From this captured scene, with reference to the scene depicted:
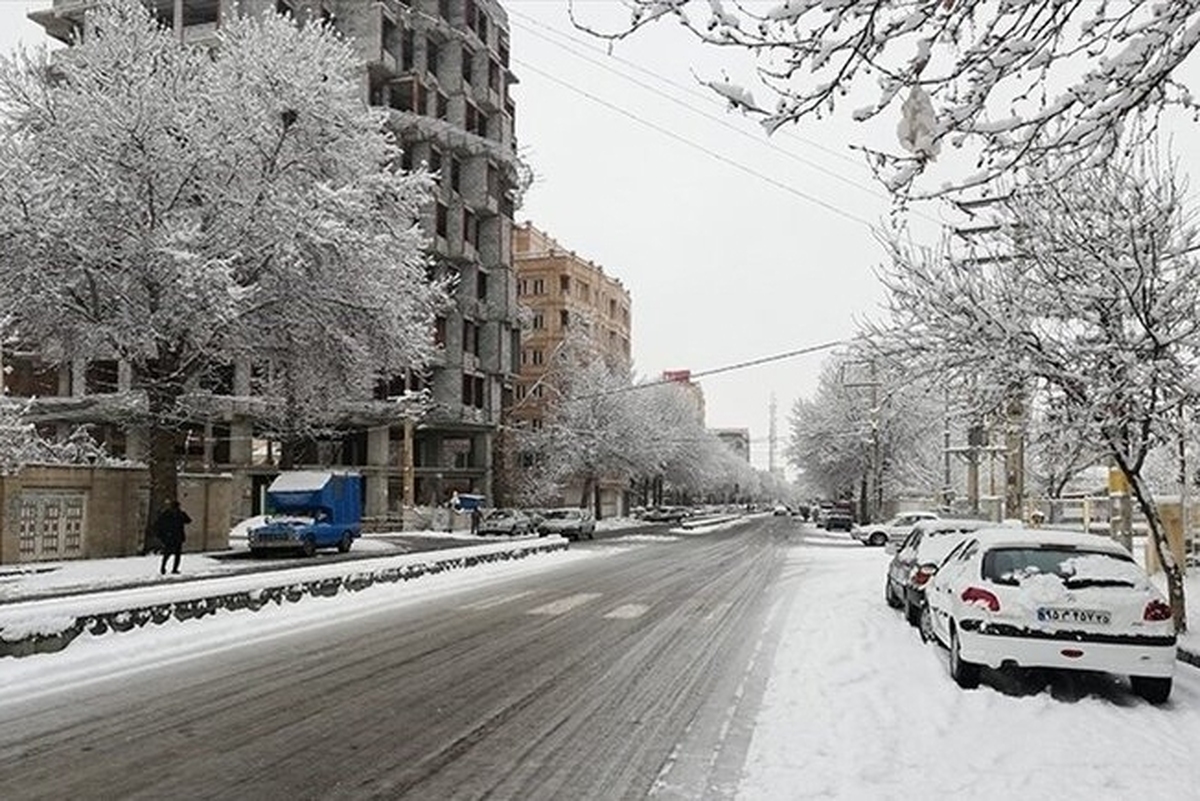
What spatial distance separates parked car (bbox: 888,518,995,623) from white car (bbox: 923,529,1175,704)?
3.31 metres

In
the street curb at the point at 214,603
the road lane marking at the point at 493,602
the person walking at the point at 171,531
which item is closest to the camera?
the street curb at the point at 214,603

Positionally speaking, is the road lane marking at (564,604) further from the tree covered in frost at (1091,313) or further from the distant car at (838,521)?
the distant car at (838,521)

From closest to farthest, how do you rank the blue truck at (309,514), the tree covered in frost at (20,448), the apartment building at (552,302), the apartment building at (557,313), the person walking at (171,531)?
the person walking at (171,531) < the tree covered in frost at (20,448) < the blue truck at (309,514) < the apartment building at (557,313) < the apartment building at (552,302)

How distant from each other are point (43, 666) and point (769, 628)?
31.6 ft

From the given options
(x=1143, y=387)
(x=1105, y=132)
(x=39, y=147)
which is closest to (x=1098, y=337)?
(x=1143, y=387)

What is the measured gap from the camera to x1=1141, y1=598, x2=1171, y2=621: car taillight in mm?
9781

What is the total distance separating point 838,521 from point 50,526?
49.3 metres

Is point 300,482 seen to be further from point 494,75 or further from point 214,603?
point 494,75

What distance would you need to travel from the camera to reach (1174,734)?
855cm

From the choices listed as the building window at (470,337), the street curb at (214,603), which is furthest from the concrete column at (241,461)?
the street curb at (214,603)

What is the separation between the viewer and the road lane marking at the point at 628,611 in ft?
56.5

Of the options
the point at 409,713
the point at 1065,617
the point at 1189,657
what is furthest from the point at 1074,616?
the point at 409,713

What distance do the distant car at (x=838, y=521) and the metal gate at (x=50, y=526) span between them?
47871mm

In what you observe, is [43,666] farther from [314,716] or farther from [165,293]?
[165,293]
